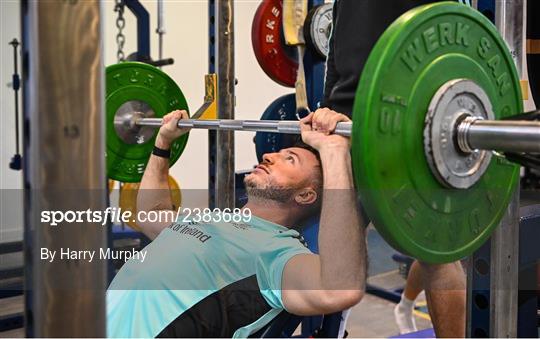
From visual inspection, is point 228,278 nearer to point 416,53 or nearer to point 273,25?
point 416,53

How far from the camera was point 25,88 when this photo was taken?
Answer: 63cm

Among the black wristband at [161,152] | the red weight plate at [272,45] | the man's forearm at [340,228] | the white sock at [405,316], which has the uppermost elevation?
the red weight plate at [272,45]

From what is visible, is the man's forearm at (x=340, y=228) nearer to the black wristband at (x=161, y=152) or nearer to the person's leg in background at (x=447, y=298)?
the person's leg in background at (x=447, y=298)

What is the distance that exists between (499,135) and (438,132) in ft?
0.32

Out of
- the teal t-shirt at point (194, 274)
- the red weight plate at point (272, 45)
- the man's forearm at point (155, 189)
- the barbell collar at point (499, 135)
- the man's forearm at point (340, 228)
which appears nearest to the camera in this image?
the barbell collar at point (499, 135)

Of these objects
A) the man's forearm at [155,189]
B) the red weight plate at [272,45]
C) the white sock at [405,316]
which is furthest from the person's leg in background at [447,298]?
the red weight plate at [272,45]

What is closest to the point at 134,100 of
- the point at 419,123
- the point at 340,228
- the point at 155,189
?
the point at 155,189

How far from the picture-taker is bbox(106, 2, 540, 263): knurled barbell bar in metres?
0.93

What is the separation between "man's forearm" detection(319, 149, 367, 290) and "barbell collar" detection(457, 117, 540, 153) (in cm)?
31

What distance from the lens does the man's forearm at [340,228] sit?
127 centimetres

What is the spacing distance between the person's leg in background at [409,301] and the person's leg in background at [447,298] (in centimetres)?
115

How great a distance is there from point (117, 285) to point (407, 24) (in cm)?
103

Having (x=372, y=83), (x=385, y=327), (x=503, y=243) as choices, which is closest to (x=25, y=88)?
(x=372, y=83)

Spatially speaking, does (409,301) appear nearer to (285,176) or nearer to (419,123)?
(285,176)
